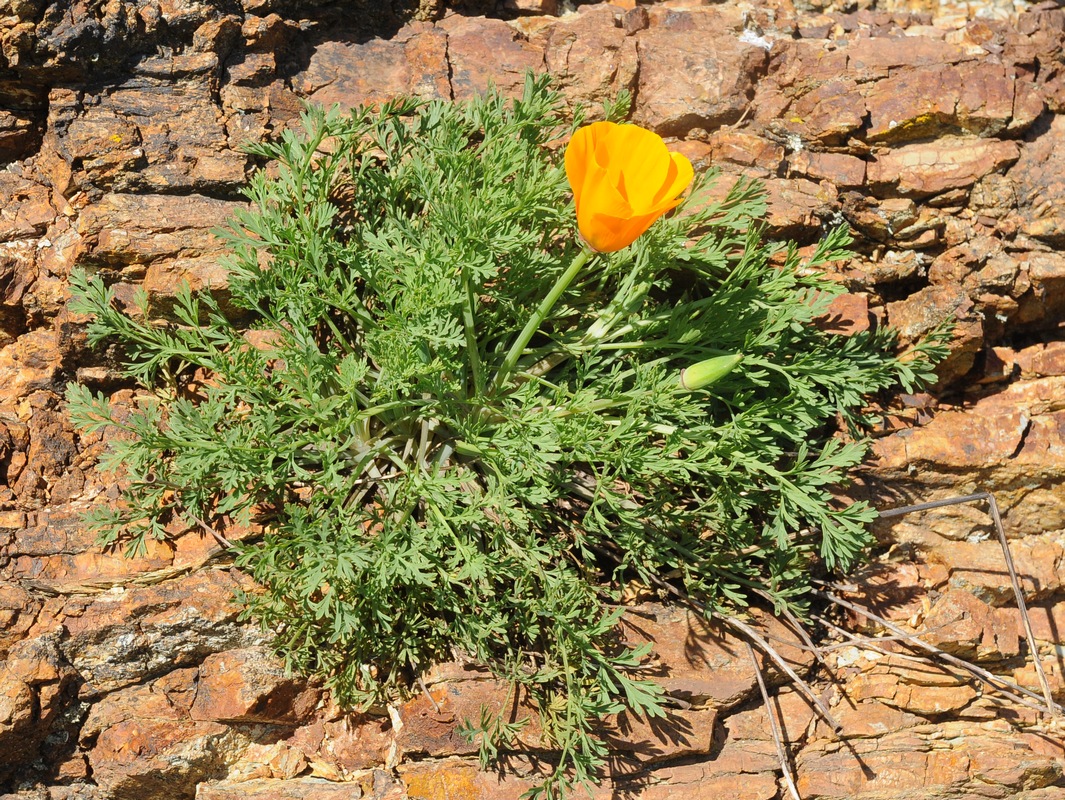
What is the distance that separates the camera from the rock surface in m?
3.54

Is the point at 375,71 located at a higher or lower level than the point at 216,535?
higher

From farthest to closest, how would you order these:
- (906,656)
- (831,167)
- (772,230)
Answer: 1. (831,167)
2. (772,230)
3. (906,656)

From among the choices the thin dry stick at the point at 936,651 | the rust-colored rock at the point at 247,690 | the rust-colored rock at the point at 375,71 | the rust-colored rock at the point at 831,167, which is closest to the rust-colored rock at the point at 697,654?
the thin dry stick at the point at 936,651

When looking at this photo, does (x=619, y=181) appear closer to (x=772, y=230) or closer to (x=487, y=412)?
(x=487, y=412)

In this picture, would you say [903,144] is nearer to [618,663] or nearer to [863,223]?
[863,223]

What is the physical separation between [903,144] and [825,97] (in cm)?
47

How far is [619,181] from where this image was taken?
318cm

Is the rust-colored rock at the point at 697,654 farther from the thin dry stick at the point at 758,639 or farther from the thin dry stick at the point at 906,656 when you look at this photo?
the thin dry stick at the point at 906,656

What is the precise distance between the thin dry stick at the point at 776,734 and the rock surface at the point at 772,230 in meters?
0.05

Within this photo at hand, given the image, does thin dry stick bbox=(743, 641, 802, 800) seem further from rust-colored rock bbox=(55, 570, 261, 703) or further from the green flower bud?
rust-colored rock bbox=(55, 570, 261, 703)

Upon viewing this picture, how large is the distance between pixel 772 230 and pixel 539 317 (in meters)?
1.50

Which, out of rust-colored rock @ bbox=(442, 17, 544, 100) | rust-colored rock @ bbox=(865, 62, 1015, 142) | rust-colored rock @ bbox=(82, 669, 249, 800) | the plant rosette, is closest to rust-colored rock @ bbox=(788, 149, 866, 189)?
rust-colored rock @ bbox=(865, 62, 1015, 142)

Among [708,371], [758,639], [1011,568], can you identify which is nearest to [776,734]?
[758,639]

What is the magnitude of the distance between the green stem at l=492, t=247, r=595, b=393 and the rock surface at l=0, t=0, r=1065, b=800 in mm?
1230
